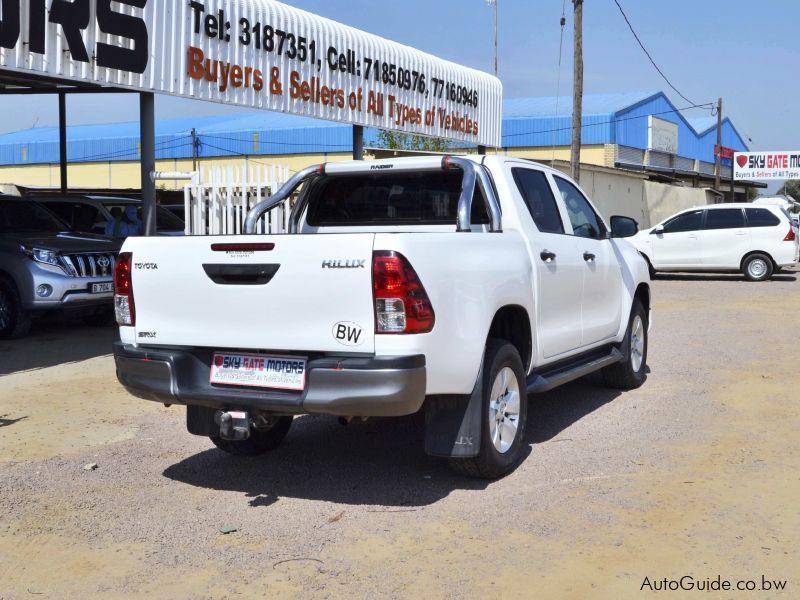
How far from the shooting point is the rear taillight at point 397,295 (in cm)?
488

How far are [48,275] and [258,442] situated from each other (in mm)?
6537

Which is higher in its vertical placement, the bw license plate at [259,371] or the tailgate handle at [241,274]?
the tailgate handle at [241,274]

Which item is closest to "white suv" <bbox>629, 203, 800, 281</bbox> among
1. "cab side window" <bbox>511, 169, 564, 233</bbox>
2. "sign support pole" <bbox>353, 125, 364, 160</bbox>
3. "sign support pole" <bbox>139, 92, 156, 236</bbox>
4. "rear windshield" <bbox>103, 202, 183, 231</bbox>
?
"sign support pole" <bbox>353, 125, 364, 160</bbox>

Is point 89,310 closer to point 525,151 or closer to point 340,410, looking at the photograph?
point 340,410

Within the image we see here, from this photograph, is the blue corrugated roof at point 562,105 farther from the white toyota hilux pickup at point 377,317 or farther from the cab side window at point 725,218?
the white toyota hilux pickup at point 377,317

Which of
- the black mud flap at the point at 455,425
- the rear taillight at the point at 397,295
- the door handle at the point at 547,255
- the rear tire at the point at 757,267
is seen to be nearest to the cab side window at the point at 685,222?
the rear tire at the point at 757,267

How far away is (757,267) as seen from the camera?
22.4m

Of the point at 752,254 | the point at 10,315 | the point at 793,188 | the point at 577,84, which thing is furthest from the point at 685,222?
the point at 793,188

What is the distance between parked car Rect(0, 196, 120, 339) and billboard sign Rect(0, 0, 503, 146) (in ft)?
Answer: 7.29

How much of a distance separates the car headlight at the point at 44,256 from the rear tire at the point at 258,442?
6287 millimetres

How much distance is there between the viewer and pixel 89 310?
1393cm

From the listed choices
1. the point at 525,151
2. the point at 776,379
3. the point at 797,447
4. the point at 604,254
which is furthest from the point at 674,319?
the point at 525,151

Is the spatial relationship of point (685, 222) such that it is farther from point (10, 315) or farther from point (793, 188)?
point (793, 188)

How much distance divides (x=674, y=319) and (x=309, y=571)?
11.2 meters
